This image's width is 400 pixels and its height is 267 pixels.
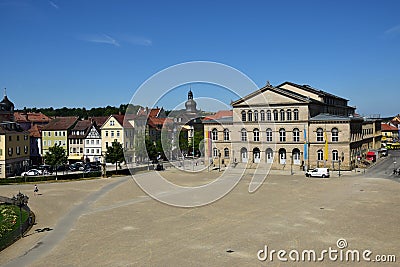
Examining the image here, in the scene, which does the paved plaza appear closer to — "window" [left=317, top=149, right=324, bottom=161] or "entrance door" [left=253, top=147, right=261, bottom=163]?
"window" [left=317, top=149, right=324, bottom=161]

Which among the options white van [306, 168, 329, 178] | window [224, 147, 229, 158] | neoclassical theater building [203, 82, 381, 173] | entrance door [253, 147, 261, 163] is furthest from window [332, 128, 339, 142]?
window [224, 147, 229, 158]

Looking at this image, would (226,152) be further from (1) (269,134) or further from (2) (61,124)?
(2) (61,124)

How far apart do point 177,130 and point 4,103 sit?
32061 millimetres

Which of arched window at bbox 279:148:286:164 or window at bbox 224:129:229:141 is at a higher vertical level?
window at bbox 224:129:229:141

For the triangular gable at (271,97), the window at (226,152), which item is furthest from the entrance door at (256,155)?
the triangular gable at (271,97)

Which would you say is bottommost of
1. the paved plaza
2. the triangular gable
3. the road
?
the paved plaza

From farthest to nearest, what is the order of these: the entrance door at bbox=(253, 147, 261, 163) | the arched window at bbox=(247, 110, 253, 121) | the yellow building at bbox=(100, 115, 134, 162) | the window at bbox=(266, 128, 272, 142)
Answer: the yellow building at bbox=(100, 115, 134, 162)
the arched window at bbox=(247, 110, 253, 121)
the entrance door at bbox=(253, 147, 261, 163)
the window at bbox=(266, 128, 272, 142)

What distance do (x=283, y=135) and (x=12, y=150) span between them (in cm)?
4017

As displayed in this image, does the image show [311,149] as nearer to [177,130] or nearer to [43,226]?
[177,130]

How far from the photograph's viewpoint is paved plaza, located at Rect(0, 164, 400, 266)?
18141 mm

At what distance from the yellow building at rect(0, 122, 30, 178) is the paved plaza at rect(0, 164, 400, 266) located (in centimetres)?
1929

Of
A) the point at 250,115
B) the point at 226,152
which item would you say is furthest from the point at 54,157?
the point at 250,115

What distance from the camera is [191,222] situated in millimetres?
24516

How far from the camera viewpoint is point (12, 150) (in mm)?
Answer: 56625
